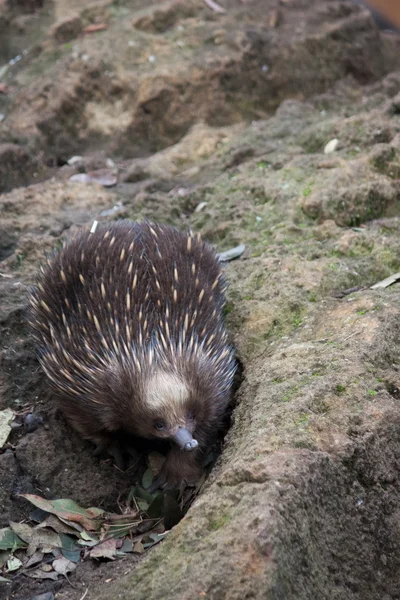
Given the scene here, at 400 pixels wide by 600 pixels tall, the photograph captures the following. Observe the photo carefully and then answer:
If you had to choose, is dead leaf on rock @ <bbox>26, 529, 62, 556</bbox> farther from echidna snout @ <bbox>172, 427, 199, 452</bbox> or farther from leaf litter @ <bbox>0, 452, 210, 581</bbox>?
echidna snout @ <bbox>172, 427, 199, 452</bbox>

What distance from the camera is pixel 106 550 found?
9.55ft

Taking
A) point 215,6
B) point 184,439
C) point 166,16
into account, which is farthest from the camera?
point 215,6

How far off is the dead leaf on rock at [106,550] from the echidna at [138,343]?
42cm

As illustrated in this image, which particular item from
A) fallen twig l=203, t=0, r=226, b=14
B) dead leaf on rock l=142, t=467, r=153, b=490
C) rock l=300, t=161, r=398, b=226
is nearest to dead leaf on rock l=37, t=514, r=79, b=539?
dead leaf on rock l=142, t=467, r=153, b=490

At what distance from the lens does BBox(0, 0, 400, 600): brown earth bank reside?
238cm

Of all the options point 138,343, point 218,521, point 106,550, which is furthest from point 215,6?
point 218,521

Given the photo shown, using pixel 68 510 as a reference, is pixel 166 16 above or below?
above

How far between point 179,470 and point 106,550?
1.72ft

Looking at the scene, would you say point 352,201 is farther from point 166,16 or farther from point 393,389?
point 166,16

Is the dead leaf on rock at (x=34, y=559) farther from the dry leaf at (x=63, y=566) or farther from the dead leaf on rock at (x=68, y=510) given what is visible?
the dead leaf on rock at (x=68, y=510)

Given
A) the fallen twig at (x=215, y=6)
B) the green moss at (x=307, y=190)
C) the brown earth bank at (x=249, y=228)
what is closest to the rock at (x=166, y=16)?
the brown earth bank at (x=249, y=228)

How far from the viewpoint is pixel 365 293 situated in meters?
3.55

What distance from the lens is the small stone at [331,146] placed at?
16.6 feet

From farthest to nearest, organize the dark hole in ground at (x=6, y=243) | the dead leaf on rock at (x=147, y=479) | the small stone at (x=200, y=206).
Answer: the small stone at (x=200, y=206)
the dark hole in ground at (x=6, y=243)
the dead leaf on rock at (x=147, y=479)
